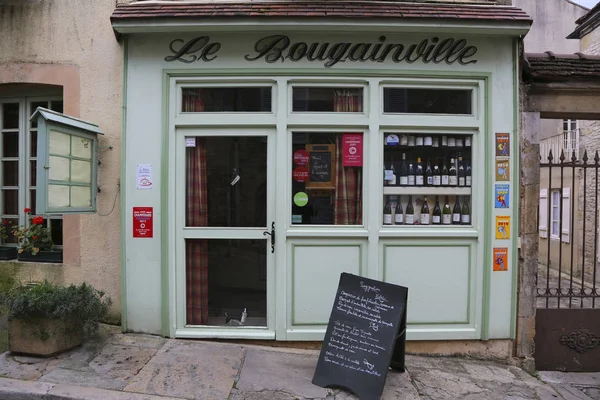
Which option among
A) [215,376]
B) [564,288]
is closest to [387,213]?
[215,376]

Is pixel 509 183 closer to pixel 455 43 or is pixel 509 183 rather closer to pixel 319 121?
pixel 455 43

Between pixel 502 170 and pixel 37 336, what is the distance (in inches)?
207

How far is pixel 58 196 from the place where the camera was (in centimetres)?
413

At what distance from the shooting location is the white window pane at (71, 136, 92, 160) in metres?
4.41

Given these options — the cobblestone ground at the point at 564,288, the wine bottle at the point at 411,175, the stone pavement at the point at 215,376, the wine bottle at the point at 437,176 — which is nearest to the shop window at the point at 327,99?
the wine bottle at the point at 411,175

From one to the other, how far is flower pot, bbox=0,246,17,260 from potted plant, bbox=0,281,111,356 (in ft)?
4.25

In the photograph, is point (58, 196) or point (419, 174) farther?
point (419, 174)

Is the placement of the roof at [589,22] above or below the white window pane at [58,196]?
above

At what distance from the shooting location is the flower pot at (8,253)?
523cm

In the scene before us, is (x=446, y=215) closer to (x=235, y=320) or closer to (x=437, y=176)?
(x=437, y=176)

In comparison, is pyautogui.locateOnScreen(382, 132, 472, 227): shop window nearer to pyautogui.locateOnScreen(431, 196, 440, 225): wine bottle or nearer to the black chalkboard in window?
pyautogui.locateOnScreen(431, 196, 440, 225): wine bottle

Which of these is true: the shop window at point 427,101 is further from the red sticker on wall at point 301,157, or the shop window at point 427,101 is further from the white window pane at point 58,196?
the white window pane at point 58,196

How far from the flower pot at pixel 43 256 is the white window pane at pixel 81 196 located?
1049 mm

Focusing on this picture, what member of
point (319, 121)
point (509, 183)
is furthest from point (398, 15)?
point (509, 183)
